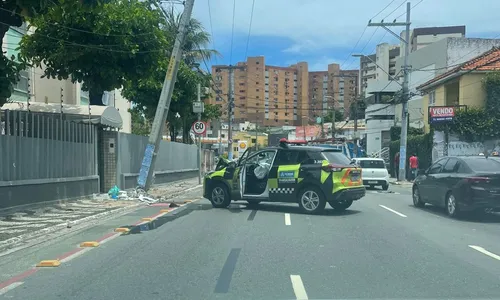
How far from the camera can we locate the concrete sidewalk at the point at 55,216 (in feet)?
32.3

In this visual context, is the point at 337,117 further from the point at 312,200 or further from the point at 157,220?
the point at 157,220

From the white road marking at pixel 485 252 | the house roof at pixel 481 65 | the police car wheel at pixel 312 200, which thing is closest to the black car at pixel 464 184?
the police car wheel at pixel 312 200

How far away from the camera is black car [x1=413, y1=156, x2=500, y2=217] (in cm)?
1195

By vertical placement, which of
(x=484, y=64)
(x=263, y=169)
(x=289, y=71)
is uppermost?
(x=289, y=71)

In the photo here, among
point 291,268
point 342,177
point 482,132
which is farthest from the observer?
point 482,132

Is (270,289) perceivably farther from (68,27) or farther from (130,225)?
(68,27)

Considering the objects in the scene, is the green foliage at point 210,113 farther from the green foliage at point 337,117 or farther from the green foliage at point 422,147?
the green foliage at point 337,117

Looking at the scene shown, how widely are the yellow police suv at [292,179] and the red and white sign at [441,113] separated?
1843 cm

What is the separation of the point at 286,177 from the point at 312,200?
937 millimetres

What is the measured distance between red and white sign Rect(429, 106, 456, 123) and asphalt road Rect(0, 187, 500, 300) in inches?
770

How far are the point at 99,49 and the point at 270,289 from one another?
439 inches

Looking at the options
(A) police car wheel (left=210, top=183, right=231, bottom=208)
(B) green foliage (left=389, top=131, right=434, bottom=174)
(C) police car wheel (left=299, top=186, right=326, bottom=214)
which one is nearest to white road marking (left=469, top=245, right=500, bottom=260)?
(C) police car wheel (left=299, top=186, right=326, bottom=214)

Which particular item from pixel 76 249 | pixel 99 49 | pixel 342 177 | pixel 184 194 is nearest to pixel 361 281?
pixel 76 249

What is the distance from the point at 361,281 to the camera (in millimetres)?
6508
